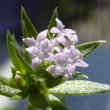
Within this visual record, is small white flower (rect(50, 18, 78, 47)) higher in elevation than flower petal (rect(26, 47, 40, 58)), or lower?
higher

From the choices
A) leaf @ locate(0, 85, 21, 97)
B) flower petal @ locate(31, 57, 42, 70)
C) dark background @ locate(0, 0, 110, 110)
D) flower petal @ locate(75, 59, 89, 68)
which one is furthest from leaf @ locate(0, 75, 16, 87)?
dark background @ locate(0, 0, 110, 110)

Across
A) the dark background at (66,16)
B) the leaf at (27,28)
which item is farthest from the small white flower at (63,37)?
the dark background at (66,16)

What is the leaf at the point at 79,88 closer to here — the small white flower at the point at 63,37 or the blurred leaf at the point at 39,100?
the blurred leaf at the point at 39,100

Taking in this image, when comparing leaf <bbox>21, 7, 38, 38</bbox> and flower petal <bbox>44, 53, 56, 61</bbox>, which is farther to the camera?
leaf <bbox>21, 7, 38, 38</bbox>

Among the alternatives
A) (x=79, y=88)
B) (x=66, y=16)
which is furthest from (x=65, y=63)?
(x=66, y=16)

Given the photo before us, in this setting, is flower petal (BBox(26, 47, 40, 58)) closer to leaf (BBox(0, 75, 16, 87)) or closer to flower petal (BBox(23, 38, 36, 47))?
flower petal (BBox(23, 38, 36, 47))

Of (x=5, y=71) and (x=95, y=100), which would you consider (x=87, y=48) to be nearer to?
(x=95, y=100)

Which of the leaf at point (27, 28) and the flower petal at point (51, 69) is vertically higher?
the leaf at point (27, 28)
